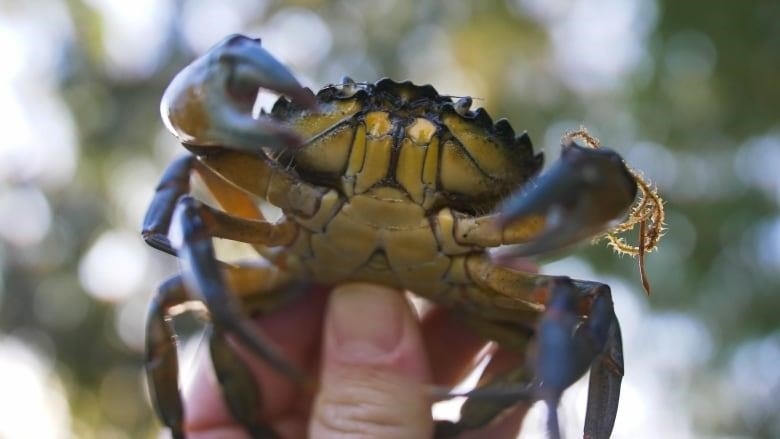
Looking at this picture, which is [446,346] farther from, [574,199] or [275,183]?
[574,199]

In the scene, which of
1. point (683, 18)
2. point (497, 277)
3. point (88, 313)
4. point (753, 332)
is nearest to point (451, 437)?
point (497, 277)

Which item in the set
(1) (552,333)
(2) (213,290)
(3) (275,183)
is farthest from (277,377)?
(1) (552,333)

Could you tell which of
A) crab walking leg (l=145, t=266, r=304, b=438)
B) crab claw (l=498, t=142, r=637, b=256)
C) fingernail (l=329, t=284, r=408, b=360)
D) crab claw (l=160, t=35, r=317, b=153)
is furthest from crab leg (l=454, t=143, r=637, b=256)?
crab walking leg (l=145, t=266, r=304, b=438)

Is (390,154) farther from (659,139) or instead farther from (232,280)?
(659,139)

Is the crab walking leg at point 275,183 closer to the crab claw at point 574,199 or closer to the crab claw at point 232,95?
the crab claw at point 232,95

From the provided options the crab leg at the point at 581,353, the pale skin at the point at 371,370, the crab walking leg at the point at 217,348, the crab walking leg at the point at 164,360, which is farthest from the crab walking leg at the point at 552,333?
the crab walking leg at the point at 164,360

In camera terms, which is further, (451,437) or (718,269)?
(718,269)
